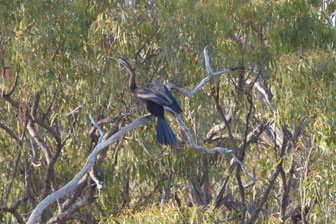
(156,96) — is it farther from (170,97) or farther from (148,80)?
(148,80)

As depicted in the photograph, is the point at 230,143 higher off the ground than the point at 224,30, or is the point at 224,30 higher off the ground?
the point at 224,30

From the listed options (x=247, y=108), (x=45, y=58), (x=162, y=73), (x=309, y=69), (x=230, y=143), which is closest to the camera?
(x=309, y=69)

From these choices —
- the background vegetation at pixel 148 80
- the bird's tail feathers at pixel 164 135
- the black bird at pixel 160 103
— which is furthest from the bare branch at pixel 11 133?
the bird's tail feathers at pixel 164 135

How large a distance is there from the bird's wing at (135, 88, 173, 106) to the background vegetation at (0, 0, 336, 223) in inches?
31.6

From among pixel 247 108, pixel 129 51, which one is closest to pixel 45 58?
pixel 129 51

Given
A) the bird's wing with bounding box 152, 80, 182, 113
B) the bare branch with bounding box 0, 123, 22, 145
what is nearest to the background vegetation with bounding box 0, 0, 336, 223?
the bare branch with bounding box 0, 123, 22, 145

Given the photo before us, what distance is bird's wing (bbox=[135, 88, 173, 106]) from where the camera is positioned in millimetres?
5426

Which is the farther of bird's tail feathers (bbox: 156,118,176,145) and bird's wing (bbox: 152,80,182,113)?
bird's tail feathers (bbox: 156,118,176,145)

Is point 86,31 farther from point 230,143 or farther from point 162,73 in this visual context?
point 230,143

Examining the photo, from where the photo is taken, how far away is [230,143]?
8562 millimetres

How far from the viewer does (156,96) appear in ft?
18.0

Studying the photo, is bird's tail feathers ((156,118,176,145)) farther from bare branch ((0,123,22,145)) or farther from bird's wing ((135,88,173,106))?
bare branch ((0,123,22,145))

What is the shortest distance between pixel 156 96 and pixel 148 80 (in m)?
1.58

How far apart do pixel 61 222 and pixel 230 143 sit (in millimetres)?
2415
